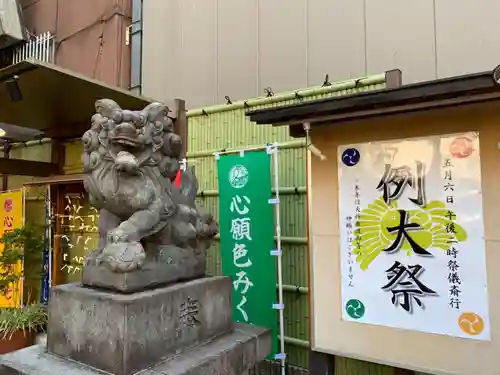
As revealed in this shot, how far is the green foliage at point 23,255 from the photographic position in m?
6.63

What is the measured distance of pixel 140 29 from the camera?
719 cm

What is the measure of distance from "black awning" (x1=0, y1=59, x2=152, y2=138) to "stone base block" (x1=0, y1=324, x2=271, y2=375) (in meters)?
3.01

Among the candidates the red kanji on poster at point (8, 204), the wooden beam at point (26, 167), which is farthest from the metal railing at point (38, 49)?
the red kanji on poster at point (8, 204)

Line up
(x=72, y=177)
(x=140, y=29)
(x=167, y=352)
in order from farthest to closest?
(x=140, y=29), (x=72, y=177), (x=167, y=352)

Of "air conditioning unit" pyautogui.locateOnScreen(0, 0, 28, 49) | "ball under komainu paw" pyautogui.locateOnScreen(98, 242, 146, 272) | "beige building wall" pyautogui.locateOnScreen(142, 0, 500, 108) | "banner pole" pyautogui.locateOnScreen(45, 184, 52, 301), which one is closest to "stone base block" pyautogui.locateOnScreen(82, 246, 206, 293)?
"ball under komainu paw" pyautogui.locateOnScreen(98, 242, 146, 272)

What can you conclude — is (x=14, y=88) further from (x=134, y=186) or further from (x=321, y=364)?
(x=321, y=364)

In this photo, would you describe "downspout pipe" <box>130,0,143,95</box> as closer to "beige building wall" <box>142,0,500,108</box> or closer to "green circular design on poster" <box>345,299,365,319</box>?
"beige building wall" <box>142,0,500,108</box>

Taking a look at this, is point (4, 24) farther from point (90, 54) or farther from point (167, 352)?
point (167, 352)

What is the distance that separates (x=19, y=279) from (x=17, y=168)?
2.07 metres

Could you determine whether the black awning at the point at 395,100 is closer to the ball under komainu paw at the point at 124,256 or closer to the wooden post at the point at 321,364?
the ball under komainu paw at the point at 124,256

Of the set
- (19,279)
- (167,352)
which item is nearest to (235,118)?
(167,352)

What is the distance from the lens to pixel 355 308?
3.42 m

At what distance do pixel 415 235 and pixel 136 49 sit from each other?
244 inches

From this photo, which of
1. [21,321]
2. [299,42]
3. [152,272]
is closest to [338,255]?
[152,272]
